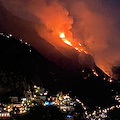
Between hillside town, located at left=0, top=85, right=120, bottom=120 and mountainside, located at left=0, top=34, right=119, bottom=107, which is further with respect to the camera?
mountainside, located at left=0, top=34, right=119, bottom=107

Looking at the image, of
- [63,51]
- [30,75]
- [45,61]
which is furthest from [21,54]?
[63,51]

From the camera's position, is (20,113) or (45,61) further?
(45,61)

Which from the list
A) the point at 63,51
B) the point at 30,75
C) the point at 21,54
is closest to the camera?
the point at 30,75

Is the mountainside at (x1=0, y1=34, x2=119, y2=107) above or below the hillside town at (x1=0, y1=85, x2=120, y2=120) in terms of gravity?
above

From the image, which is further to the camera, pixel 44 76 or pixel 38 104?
pixel 44 76

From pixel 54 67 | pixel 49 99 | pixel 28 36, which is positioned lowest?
pixel 49 99

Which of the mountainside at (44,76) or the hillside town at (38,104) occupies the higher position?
the mountainside at (44,76)

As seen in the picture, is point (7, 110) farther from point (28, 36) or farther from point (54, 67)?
point (28, 36)

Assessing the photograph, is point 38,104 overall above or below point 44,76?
below
